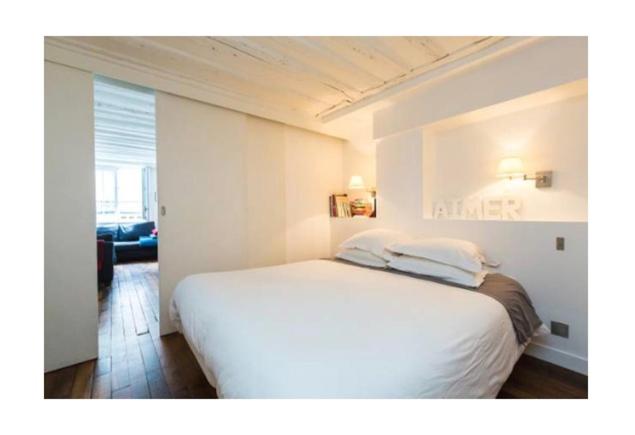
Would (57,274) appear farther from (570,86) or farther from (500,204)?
(570,86)

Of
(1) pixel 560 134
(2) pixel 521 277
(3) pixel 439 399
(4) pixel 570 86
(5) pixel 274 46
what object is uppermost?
(5) pixel 274 46

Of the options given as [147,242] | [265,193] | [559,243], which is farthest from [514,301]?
[147,242]

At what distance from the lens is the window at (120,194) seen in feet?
23.3

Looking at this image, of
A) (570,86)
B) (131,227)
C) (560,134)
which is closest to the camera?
(570,86)

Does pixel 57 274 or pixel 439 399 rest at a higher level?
pixel 57 274

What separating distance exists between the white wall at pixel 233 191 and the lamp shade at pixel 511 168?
1.99 m

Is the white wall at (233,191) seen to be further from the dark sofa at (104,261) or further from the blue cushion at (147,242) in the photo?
the blue cushion at (147,242)

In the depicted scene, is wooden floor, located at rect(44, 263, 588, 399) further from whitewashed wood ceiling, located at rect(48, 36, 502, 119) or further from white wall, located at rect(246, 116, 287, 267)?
whitewashed wood ceiling, located at rect(48, 36, 502, 119)

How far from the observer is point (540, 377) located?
1.64 meters

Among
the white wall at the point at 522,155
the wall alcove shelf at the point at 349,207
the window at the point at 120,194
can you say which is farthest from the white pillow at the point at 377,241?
the window at the point at 120,194

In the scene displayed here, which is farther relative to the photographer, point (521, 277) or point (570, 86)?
point (521, 277)

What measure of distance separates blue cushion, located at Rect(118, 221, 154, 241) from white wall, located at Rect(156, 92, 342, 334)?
4984mm

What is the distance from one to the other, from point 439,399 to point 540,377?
4.45 feet

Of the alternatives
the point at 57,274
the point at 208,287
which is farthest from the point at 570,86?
the point at 57,274
